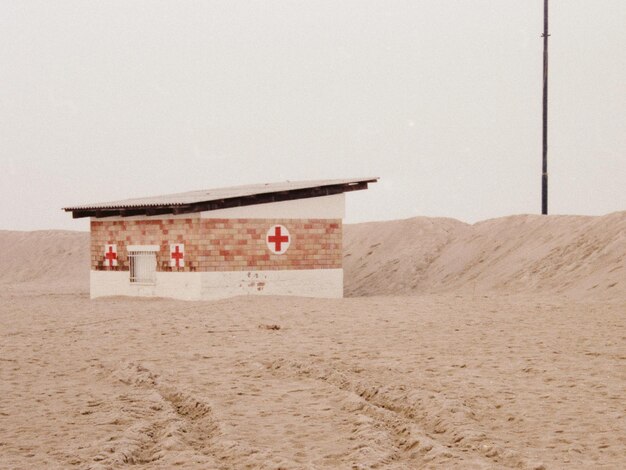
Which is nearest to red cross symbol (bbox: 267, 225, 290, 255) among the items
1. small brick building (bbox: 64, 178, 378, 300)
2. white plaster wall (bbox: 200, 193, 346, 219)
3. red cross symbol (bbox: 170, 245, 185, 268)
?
small brick building (bbox: 64, 178, 378, 300)

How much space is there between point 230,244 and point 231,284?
49.7 inches

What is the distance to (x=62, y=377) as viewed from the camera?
13492mm

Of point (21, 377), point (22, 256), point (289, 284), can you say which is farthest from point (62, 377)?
point (22, 256)

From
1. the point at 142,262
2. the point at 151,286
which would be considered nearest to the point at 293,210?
the point at 151,286

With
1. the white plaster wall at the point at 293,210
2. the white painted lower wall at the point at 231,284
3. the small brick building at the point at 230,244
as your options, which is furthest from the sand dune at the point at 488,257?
the small brick building at the point at 230,244

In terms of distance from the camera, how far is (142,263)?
28234 mm

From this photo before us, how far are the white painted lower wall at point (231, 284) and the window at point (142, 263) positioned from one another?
0.81 feet

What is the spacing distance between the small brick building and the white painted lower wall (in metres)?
0.03

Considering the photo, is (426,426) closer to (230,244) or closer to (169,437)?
(169,437)

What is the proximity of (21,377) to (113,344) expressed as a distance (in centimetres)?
363

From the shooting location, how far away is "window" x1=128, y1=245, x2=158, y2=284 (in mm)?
27750

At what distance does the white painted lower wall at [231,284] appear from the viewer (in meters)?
25.8

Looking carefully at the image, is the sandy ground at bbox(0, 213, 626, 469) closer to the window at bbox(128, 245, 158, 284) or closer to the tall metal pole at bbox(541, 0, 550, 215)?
the window at bbox(128, 245, 158, 284)

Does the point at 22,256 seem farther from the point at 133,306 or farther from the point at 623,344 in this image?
the point at 623,344
